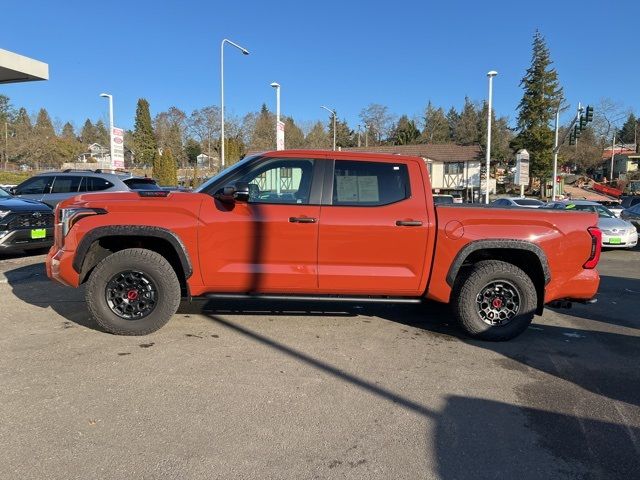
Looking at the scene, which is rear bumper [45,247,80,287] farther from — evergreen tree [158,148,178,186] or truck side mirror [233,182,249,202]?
evergreen tree [158,148,178,186]

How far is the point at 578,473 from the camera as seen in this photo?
2.95 m

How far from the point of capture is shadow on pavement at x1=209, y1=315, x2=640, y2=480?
9.74 ft

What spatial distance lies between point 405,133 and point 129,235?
93.3 metres

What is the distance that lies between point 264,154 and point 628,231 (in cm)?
1255

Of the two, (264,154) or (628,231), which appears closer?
(264,154)

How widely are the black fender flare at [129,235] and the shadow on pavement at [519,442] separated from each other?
2.30 meters

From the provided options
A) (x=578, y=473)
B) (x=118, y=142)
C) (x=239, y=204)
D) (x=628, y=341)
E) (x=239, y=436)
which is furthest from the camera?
(x=118, y=142)

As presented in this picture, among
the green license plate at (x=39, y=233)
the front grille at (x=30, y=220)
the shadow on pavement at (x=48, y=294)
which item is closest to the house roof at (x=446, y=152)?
the front grille at (x=30, y=220)

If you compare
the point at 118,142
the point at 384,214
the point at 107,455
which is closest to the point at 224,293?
the point at 384,214

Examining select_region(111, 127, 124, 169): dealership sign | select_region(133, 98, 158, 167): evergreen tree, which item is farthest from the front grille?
select_region(133, 98, 158, 167): evergreen tree

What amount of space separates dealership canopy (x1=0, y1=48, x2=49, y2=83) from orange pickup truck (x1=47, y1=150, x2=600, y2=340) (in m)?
12.0

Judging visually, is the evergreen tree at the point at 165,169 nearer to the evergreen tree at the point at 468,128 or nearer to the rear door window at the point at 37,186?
the rear door window at the point at 37,186

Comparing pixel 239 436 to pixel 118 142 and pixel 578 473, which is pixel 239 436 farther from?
pixel 118 142

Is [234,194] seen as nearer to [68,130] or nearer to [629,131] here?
[68,130]
